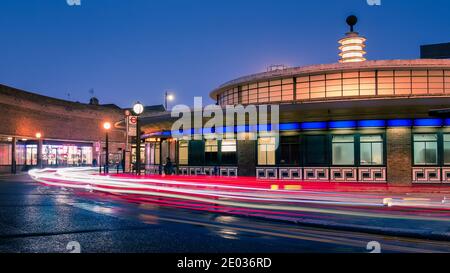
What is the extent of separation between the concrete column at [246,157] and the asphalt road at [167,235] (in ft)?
55.0

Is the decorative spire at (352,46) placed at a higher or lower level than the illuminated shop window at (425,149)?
higher

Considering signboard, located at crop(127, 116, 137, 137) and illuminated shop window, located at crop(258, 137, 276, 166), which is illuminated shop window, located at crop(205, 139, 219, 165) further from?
signboard, located at crop(127, 116, 137, 137)

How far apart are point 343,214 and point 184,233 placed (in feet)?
19.9

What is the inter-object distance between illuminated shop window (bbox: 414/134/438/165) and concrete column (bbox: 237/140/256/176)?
10368mm

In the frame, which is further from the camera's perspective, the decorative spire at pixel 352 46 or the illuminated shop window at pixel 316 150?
the decorative spire at pixel 352 46

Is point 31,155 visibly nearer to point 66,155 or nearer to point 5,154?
point 66,155

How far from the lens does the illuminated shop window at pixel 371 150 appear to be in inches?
1156

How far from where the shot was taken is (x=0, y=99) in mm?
52938

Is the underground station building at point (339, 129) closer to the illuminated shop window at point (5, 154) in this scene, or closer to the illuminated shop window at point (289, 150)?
→ the illuminated shop window at point (289, 150)

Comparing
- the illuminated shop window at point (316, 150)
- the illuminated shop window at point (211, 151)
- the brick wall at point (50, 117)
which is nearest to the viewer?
the illuminated shop window at point (316, 150)

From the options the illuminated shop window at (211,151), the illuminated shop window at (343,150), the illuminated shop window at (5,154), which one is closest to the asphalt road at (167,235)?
the illuminated shop window at (343,150)
